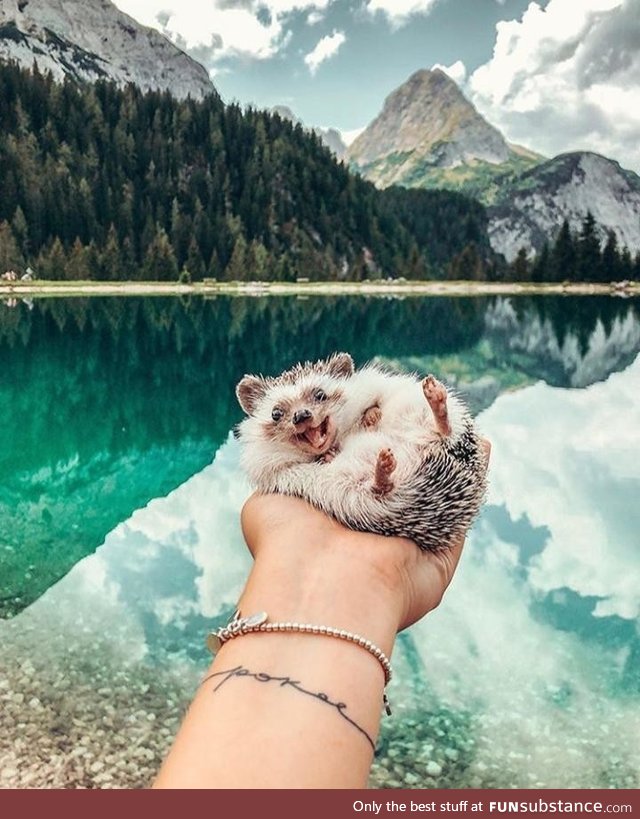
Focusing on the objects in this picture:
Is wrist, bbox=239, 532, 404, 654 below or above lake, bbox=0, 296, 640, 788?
above

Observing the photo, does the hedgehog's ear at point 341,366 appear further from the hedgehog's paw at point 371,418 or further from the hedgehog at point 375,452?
the hedgehog's paw at point 371,418

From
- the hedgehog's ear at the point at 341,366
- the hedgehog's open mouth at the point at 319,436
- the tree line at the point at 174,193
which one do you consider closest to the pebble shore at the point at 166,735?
the hedgehog's ear at the point at 341,366

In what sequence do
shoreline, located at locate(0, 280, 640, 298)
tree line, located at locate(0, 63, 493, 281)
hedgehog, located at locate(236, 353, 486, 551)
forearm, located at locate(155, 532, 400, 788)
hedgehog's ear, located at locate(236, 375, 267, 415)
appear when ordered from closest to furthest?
forearm, located at locate(155, 532, 400, 788)
hedgehog, located at locate(236, 353, 486, 551)
hedgehog's ear, located at locate(236, 375, 267, 415)
shoreline, located at locate(0, 280, 640, 298)
tree line, located at locate(0, 63, 493, 281)

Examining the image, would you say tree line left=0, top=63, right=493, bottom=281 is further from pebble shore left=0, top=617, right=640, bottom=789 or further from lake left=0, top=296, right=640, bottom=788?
pebble shore left=0, top=617, right=640, bottom=789

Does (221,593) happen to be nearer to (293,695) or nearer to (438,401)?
(438,401)

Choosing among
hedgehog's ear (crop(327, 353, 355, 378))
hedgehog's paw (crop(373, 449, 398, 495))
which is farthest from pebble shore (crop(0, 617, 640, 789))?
hedgehog's paw (crop(373, 449, 398, 495))
